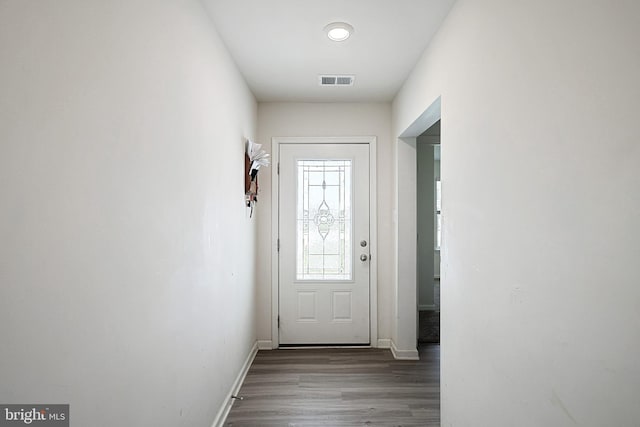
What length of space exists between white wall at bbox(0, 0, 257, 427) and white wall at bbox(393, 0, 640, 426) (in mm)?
1350

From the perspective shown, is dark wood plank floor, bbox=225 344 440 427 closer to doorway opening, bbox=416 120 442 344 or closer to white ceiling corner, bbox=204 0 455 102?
doorway opening, bbox=416 120 442 344

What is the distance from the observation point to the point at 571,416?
1002 millimetres

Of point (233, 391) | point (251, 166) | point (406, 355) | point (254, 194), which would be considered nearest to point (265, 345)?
point (233, 391)

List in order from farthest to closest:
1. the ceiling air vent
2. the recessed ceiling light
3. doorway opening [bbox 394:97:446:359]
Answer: doorway opening [bbox 394:97:446:359] → the ceiling air vent → the recessed ceiling light

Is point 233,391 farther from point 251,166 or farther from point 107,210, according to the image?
point 107,210

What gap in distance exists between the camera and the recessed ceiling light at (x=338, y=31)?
6.95 feet

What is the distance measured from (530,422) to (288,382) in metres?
2.07

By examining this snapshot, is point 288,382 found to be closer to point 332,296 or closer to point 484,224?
point 332,296

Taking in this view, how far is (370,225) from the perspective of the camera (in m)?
3.66

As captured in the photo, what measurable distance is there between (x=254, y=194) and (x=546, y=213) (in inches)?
99.4

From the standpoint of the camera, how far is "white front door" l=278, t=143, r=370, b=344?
3.66m

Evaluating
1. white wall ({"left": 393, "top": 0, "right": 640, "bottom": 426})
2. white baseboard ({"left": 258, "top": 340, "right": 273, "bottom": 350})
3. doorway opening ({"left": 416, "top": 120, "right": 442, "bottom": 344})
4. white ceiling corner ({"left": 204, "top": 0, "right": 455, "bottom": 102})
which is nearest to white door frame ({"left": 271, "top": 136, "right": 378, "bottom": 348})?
white baseboard ({"left": 258, "top": 340, "right": 273, "bottom": 350})

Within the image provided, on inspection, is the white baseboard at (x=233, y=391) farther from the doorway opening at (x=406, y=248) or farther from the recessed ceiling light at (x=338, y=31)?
the recessed ceiling light at (x=338, y=31)

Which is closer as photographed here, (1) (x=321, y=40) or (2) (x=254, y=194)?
(1) (x=321, y=40)
